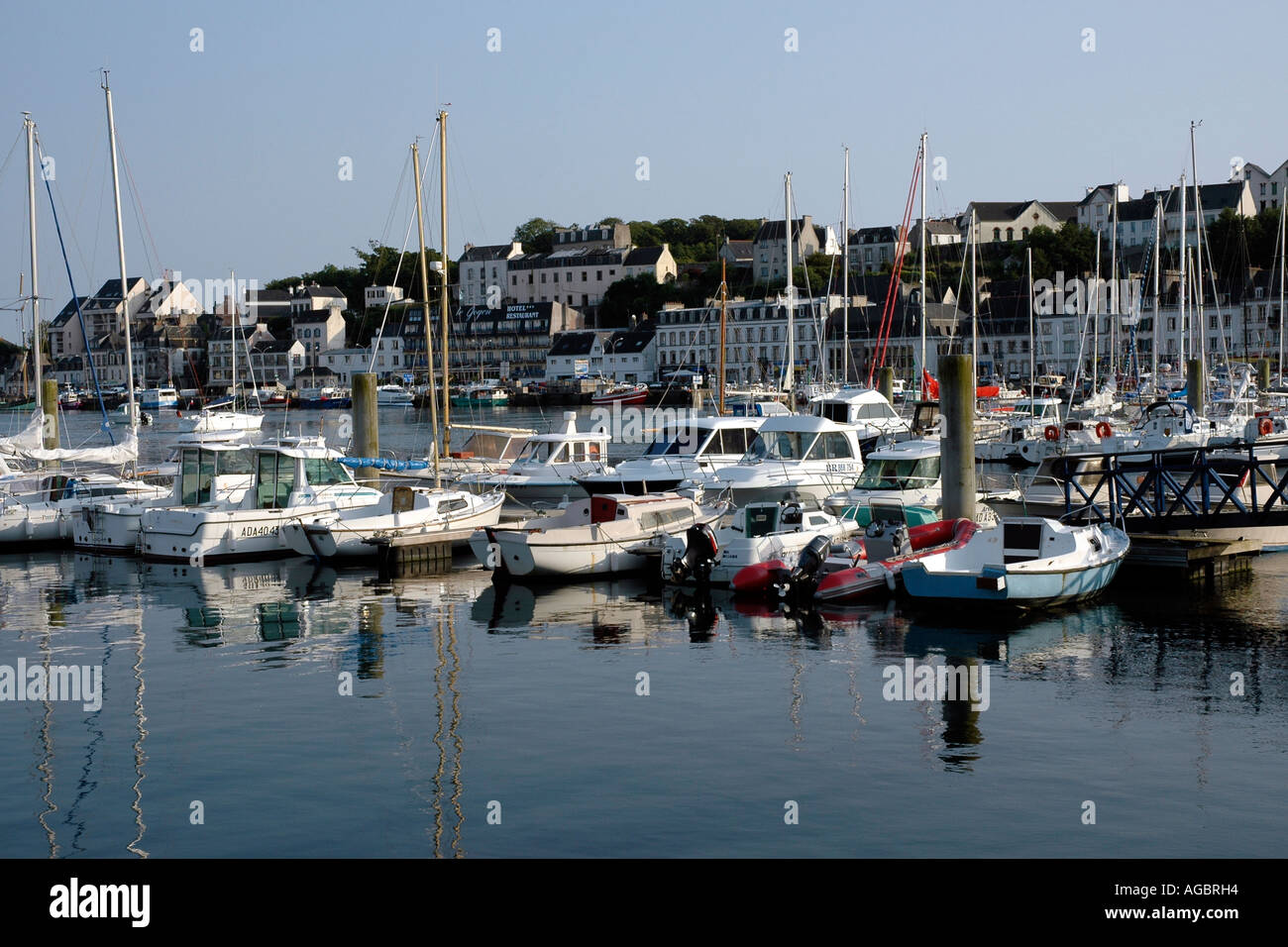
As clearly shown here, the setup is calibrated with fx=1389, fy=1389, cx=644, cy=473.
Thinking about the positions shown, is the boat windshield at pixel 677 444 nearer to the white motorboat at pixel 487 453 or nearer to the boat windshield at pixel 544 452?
the boat windshield at pixel 544 452

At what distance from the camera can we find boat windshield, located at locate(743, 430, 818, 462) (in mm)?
41500

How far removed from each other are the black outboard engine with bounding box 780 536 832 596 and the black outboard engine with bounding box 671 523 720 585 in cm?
211

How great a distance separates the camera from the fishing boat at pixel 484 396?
480 ft

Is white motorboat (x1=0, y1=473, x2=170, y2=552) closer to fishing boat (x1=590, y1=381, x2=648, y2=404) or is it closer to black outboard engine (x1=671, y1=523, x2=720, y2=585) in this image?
black outboard engine (x1=671, y1=523, x2=720, y2=585)

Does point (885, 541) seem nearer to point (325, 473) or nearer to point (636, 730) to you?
point (636, 730)

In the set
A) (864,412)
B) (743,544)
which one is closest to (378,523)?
(743,544)

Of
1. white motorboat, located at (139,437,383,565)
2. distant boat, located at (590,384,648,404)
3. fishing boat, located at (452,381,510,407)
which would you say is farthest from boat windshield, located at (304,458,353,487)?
fishing boat, located at (452,381,510,407)

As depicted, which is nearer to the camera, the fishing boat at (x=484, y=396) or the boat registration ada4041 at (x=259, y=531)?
the boat registration ada4041 at (x=259, y=531)

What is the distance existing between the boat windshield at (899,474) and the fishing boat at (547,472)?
1067 centimetres

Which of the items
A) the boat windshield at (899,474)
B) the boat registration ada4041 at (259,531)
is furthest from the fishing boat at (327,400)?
the boat windshield at (899,474)

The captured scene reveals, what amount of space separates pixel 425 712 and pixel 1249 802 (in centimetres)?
1128

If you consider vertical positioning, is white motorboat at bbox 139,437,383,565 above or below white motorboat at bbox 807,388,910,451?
below
